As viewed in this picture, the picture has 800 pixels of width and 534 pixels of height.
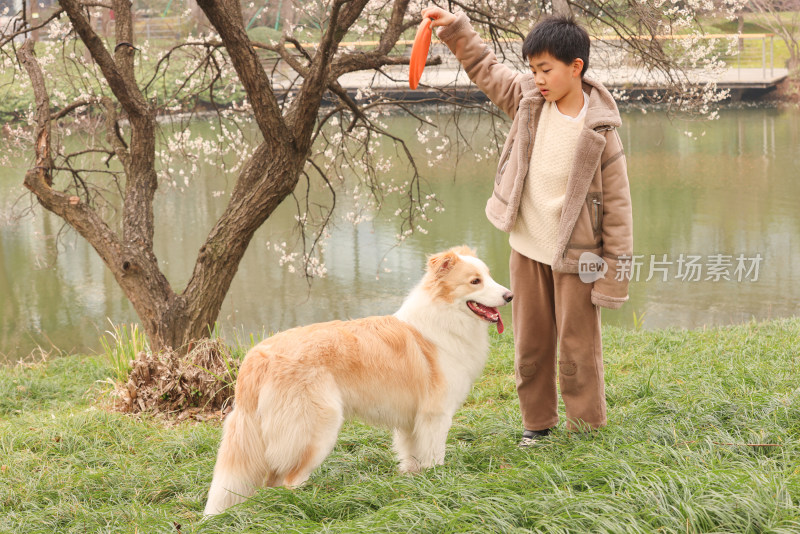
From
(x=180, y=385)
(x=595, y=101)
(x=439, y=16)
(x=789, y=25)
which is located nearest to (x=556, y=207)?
(x=595, y=101)

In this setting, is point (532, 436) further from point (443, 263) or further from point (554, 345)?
point (443, 263)

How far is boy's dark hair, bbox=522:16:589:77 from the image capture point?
3211 millimetres

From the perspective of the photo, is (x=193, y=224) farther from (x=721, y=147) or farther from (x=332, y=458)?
(x=721, y=147)

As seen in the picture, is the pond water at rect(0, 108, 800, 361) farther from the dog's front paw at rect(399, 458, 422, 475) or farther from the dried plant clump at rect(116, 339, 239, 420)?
the dog's front paw at rect(399, 458, 422, 475)

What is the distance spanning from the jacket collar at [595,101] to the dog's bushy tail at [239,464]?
80.4 inches

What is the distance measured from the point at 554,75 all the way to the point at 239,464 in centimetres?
229

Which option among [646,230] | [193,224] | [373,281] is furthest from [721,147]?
[193,224]

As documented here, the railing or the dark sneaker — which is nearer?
the dark sneaker

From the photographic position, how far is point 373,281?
1260cm

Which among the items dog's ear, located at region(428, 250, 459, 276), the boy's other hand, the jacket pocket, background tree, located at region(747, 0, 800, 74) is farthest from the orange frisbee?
background tree, located at region(747, 0, 800, 74)

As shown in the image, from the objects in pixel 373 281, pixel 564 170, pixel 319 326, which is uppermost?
pixel 564 170

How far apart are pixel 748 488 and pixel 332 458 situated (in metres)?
2.13

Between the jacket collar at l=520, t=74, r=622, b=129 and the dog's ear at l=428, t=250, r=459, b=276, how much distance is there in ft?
2.82

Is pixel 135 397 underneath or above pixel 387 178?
underneath
